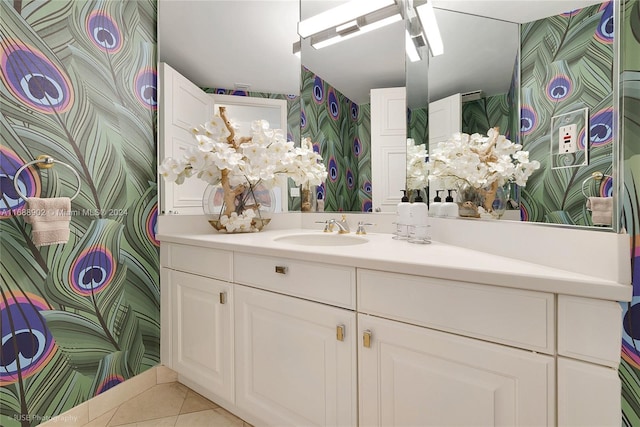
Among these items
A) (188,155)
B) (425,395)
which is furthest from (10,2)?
(425,395)

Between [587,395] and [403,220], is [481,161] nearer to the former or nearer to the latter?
[403,220]

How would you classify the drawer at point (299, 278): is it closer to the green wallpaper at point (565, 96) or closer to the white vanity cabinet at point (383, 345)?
the white vanity cabinet at point (383, 345)

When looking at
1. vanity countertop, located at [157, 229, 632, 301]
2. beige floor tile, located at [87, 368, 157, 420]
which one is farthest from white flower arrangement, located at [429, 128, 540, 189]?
beige floor tile, located at [87, 368, 157, 420]

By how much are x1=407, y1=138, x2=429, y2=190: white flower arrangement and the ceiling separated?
250 mm

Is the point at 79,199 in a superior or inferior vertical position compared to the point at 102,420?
superior

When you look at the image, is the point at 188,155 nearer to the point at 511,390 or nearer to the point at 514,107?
the point at 514,107

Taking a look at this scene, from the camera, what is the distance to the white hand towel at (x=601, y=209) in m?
0.72

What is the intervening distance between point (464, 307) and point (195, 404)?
1.47 metres

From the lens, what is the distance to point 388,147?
1.73m

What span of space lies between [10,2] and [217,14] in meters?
0.94

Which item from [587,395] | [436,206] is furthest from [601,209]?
[436,206]

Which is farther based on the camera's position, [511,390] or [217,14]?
[217,14]

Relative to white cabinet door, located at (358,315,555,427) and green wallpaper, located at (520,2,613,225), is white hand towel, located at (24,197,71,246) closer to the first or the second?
white cabinet door, located at (358,315,555,427)

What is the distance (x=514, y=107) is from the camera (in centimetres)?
100
